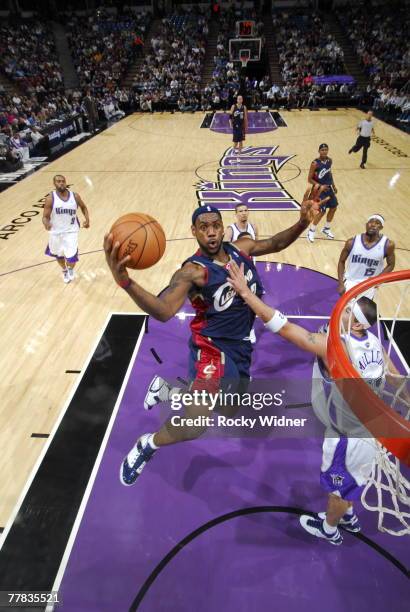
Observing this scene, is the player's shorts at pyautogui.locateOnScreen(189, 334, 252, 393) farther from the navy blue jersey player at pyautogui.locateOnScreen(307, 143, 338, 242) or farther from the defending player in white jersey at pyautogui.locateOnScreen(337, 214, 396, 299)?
the navy blue jersey player at pyautogui.locateOnScreen(307, 143, 338, 242)

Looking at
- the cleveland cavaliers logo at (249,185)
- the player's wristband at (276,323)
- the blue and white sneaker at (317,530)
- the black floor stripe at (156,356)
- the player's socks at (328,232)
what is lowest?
the cleveland cavaliers logo at (249,185)

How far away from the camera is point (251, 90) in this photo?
76.4 feet

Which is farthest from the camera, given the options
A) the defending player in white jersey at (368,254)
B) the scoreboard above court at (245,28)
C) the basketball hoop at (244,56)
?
the scoreboard above court at (245,28)

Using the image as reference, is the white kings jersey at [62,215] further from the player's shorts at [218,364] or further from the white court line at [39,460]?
the player's shorts at [218,364]

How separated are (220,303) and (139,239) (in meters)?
0.73

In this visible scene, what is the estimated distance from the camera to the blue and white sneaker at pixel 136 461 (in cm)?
316

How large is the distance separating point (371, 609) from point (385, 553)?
378mm

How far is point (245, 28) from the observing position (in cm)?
2555

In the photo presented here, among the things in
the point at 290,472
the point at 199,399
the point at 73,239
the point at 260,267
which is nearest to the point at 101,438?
the point at 199,399

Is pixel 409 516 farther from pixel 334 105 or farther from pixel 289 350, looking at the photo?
pixel 334 105

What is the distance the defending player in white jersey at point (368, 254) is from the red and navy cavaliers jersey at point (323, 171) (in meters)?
3.02

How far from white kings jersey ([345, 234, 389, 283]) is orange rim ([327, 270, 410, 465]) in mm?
2469

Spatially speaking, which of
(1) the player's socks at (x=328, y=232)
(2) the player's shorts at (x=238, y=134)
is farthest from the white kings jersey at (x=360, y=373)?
(2) the player's shorts at (x=238, y=134)

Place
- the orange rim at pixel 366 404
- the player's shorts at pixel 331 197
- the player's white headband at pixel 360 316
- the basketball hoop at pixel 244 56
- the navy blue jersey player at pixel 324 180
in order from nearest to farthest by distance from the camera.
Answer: the orange rim at pixel 366 404, the player's white headband at pixel 360 316, the navy blue jersey player at pixel 324 180, the player's shorts at pixel 331 197, the basketball hoop at pixel 244 56
